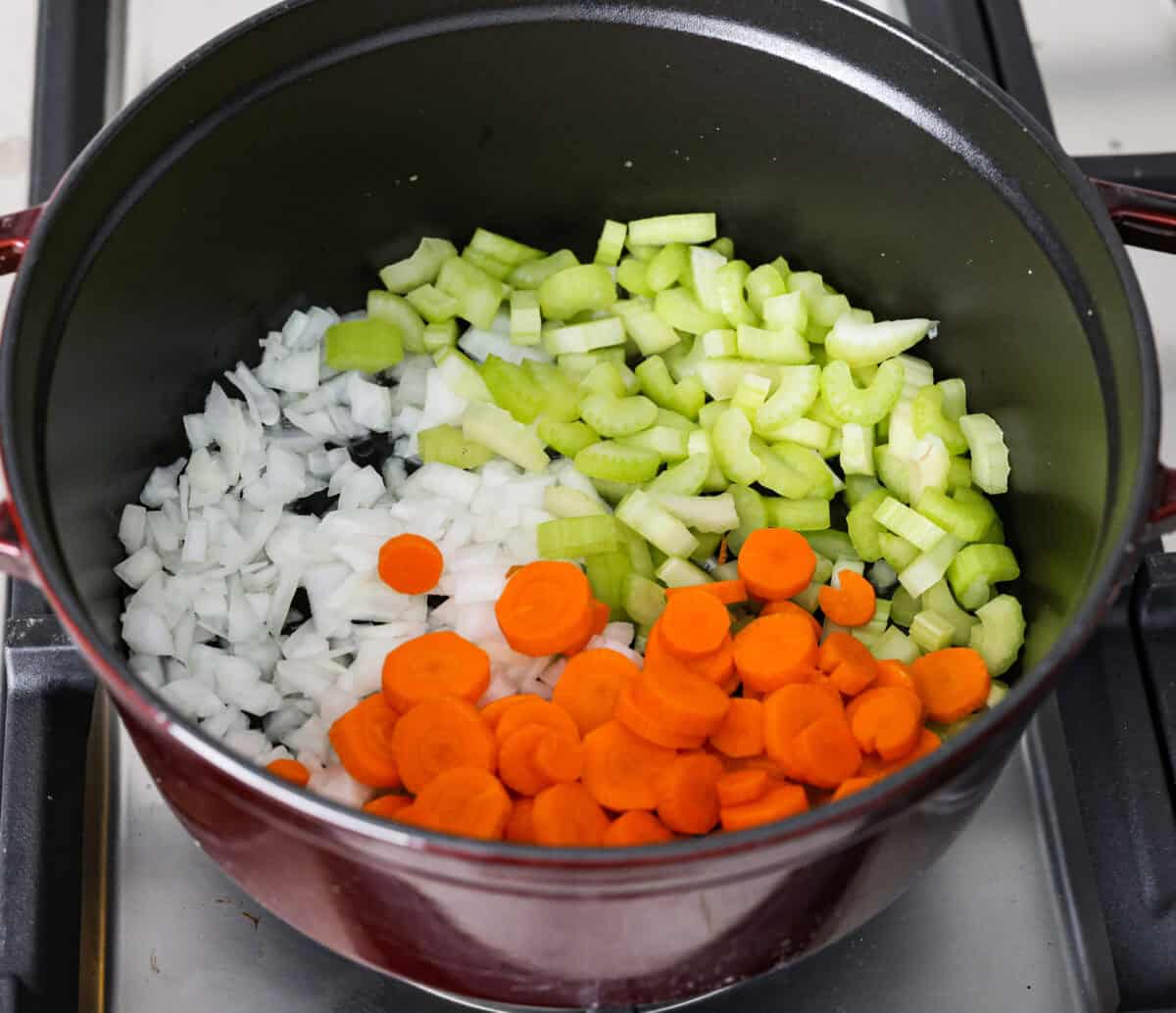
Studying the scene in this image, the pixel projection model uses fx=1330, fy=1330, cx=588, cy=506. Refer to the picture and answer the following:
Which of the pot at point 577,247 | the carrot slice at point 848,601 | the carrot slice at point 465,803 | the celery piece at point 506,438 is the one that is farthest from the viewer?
the celery piece at point 506,438

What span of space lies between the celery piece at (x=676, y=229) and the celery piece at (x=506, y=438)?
241mm

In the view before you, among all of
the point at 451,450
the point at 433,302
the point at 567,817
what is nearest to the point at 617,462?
the point at 451,450

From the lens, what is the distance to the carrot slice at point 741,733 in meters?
1.10

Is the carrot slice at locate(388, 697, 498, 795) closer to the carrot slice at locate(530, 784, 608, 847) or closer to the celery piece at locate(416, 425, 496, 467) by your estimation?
the carrot slice at locate(530, 784, 608, 847)

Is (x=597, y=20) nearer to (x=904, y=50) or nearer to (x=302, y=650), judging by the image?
(x=904, y=50)

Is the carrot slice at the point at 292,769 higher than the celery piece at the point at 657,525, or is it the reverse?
the celery piece at the point at 657,525

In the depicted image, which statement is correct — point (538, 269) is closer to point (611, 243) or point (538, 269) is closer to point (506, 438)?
point (611, 243)

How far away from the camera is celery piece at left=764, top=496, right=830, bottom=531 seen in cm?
128

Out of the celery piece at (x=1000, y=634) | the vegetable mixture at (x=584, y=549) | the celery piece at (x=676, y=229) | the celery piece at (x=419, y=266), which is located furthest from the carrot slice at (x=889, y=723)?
the celery piece at (x=419, y=266)

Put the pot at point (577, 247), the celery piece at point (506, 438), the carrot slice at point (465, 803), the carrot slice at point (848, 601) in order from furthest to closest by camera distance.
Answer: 1. the celery piece at point (506, 438)
2. the carrot slice at point (848, 601)
3. the carrot slice at point (465, 803)
4. the pot at point (577, 247)

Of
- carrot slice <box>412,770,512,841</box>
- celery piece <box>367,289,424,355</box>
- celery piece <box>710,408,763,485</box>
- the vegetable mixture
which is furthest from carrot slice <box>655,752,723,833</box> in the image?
celery piece <box>367,289,424,355</box>

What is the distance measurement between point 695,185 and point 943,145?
0.28 metres

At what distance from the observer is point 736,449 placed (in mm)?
1293

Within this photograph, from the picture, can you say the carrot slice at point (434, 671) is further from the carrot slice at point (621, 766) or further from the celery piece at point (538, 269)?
the celery piece at point (538, 269)
